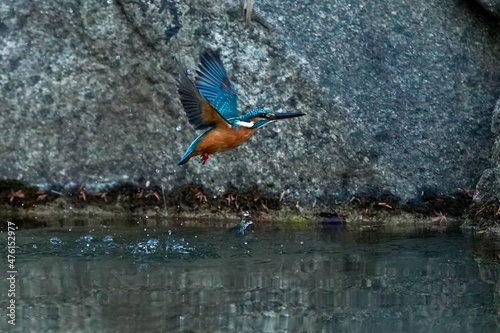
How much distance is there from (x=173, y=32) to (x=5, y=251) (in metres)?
2.00

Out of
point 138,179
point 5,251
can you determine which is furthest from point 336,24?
point 5,251

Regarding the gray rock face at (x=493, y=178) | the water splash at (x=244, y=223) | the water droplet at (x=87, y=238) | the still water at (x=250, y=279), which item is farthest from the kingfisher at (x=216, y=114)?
the gray rock face at (x=493, y=178)

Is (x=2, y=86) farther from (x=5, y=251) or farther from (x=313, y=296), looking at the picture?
(x=313, y=296)

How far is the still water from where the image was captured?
4.73 meters

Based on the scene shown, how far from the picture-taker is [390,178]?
7016 mm

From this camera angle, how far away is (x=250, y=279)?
5492mm

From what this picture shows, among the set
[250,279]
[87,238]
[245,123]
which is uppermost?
[245,123]

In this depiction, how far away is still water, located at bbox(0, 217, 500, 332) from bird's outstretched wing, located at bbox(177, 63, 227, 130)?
2.43 ft

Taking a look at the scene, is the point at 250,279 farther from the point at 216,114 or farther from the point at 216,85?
the point at 216,85

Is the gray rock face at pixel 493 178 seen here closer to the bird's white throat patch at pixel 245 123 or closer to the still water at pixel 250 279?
the still water at pixel 250 279

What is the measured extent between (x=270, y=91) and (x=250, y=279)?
1.97m

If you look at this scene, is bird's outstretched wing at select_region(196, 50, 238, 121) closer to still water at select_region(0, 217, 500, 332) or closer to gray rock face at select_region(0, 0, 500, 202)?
gray rock face at select_region(0, 0, 500, 202)

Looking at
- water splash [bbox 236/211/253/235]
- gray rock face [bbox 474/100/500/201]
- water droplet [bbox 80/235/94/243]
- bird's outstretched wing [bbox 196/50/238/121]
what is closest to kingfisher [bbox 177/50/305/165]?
bird's outstretched wing [bbox 196/50/238/121]

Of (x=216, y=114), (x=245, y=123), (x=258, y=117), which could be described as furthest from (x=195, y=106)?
(x=258, y=117)
